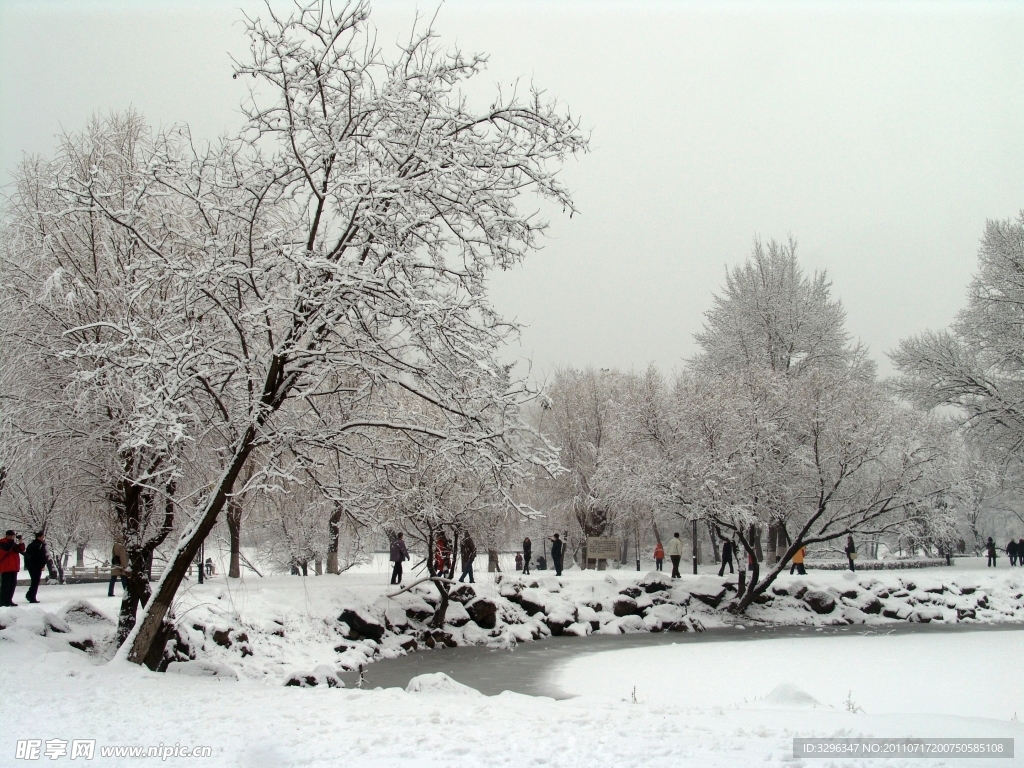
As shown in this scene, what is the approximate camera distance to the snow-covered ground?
17.5ft

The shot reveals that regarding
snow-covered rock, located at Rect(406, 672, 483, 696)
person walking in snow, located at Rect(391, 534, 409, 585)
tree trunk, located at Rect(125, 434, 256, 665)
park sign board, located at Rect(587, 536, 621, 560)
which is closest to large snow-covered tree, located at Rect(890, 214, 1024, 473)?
park sign board, located at Rect(587, 536, 621, 560)

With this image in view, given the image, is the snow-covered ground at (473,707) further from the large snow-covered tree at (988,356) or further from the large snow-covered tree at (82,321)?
the large snow-covered tree at (988,356)

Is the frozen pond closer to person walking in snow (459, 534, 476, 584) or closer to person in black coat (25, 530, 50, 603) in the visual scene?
person walking in snow (459, 534, 476, 584)

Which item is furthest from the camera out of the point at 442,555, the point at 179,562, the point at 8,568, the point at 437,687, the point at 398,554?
the point at 398,554

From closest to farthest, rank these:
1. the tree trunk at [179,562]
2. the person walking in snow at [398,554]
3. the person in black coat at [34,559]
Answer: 1. the tree trunk at [179,562]
2. the person in black coat at [34,559]
3. the person walking in snow at [398,554]

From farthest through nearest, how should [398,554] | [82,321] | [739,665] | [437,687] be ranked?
[398,554]
[739,665]
[82,321]
[437,687]

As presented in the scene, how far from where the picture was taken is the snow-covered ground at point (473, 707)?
5.33 metres

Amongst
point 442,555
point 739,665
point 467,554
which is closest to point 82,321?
point 442,555

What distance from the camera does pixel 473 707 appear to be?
6.79 metres

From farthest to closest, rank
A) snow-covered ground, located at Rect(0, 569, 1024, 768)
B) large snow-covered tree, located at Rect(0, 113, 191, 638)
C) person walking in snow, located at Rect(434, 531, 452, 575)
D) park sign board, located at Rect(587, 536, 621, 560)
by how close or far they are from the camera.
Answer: park sign board, located at Rect(587, 536, 621, 560)
person walking in snow, located at Rect(434, 531, 452, 575)
large snow-covered tree, located at Rect(0, 113, 191, 638)
snow-covered ground, located at Rect(0, 569, 1024, 768)

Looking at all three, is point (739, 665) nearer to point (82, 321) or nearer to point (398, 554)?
point (398, 554)

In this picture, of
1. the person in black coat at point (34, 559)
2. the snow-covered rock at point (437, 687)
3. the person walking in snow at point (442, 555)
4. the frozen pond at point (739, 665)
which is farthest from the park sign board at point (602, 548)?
the snow-covered rock at point (437, 687)

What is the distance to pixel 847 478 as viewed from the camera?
24.2 metres

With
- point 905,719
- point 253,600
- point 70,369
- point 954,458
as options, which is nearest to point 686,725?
point 905,719
